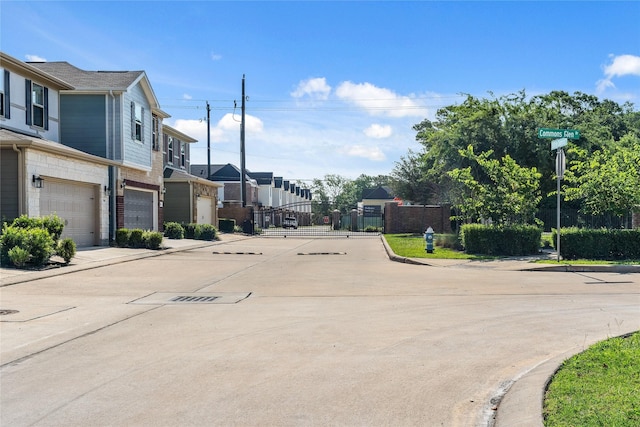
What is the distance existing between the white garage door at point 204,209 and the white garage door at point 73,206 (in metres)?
13.9

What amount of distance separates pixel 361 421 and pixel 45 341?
182 inches

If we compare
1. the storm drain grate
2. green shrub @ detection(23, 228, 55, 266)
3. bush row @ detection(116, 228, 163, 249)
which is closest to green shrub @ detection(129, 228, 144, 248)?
bush row @ detection(116, 228, 163, 249)

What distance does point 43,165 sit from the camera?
18.9 metres

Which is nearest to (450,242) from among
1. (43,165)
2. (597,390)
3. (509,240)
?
(509,240)

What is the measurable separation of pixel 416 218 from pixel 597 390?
38.0 m

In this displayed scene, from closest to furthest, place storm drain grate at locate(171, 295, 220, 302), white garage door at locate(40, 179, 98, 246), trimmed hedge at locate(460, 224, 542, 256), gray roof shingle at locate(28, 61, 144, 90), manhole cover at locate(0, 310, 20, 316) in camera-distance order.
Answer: manhole cover at locate(0, 310, 20, 316) < storm drain grate at locate(171, 295, 220, 302) < white garage door at locate(40, 179, 98, 246) < trimmed hedge at locate(460, 224, 542, 256) < gray roof shingle at locate(28, 61, 144, 90)

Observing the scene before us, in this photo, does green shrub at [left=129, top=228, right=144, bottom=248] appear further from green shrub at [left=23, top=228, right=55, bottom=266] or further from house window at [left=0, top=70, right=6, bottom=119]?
green shrub at [left=23, top=228, right=55, bottom=266]

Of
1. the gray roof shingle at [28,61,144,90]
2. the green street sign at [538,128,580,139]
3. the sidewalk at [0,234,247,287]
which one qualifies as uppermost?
the gray roof shingle at [28,61,144,90]

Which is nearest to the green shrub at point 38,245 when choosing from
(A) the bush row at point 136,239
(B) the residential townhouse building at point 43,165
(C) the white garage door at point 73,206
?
(B) the residential townhouse building at point 43,165

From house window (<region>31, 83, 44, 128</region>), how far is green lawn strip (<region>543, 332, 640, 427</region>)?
21392mm

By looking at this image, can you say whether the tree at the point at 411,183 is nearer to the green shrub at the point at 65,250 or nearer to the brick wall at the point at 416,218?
the brick wall at the point at 416,218

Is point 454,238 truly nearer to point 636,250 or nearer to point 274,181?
point 636,250

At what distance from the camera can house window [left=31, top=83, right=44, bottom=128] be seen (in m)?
21.7

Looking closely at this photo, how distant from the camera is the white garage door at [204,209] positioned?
1481 inches
